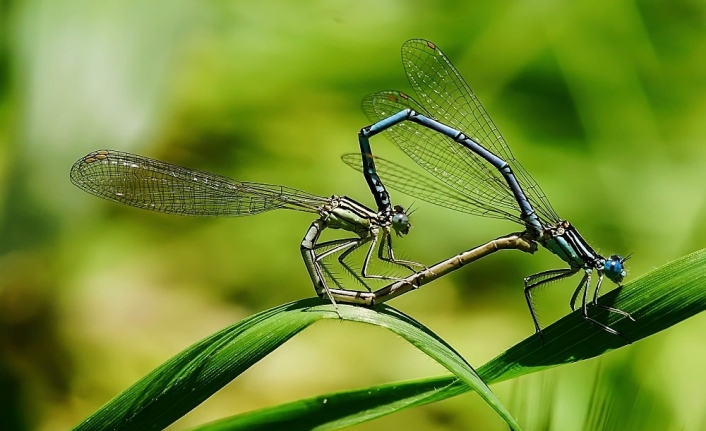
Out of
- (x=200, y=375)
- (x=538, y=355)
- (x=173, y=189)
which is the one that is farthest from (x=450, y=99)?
(x=200, y=375)

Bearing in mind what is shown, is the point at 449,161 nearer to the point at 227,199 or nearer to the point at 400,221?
the point at 400,221

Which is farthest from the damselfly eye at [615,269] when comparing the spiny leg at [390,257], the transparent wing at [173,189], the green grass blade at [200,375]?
the transparent wing at [173,189]

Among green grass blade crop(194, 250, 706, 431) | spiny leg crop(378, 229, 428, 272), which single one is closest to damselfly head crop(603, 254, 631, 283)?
green grass blade crop(194, 250, 706, 431)

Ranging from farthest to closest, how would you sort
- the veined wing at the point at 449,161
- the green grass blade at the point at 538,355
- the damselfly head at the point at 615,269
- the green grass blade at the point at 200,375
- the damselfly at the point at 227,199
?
the veined wing at the point at 449,161 → the damselfly at the point at 227,199 → the damselfly head at the point at 615,269 → the green grass blade at the point at 538,355 → the green grass blade at the point at 200,375

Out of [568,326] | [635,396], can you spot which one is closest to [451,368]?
[568,326]

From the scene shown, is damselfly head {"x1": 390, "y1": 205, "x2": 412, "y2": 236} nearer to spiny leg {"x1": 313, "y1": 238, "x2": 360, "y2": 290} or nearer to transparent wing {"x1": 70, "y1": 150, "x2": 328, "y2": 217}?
spiny leg {"x1": 313, "y1": 238, "x2": 360, "y2": 290}

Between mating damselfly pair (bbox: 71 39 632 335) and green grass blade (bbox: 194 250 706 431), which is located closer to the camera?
green grass blade (bbox: 194 250 706 431)

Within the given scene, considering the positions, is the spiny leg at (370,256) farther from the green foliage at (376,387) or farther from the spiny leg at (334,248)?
the green foliage at (376,387)

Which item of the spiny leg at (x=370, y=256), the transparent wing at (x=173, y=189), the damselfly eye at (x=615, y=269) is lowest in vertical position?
the damselfly eye at (x=615, y=269)
